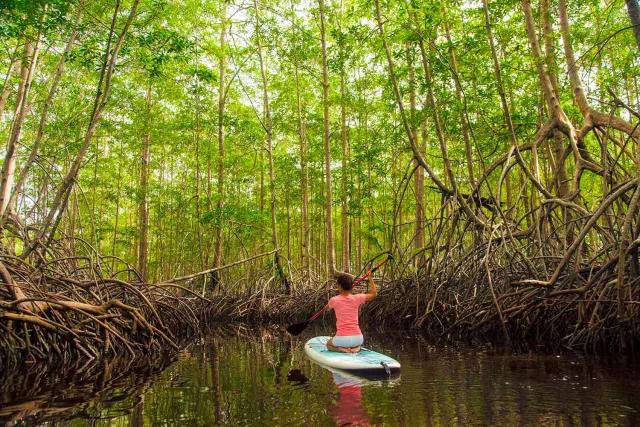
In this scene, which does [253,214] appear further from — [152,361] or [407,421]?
[407,421]

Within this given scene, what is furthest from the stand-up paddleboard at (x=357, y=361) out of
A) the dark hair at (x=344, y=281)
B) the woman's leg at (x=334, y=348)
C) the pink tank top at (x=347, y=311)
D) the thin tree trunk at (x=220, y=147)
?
the thin tree trunk at (x=220, y=147)

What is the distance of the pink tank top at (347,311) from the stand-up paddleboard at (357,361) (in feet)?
0.77

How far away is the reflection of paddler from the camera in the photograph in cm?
288

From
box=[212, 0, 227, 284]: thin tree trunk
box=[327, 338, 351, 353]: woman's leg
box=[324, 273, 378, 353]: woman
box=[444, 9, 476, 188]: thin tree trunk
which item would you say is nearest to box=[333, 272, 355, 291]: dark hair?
box=[324, 273, 378, 353]: woman

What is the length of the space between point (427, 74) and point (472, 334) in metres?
3.78

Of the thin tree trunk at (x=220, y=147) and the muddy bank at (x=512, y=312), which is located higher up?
the thin tree trunk at (x=220, y=147)

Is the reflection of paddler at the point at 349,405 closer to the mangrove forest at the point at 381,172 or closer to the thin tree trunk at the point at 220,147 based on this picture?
the mangrove forest at the point at 381,172

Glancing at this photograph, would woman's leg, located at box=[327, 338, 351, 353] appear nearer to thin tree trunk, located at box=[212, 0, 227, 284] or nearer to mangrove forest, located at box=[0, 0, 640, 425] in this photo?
mangrove forest, located at box=[0, 0, 640, 425]

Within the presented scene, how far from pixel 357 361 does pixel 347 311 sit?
724mm

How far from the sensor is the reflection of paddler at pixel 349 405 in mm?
2881

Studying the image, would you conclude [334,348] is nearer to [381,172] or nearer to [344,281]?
[344,281]

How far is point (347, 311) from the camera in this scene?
16.7 ft

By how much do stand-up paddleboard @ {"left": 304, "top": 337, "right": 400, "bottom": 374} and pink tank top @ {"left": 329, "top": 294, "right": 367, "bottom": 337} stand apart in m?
0.23

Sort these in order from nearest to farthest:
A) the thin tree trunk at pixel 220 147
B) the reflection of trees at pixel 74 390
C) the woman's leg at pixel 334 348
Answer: the reflection of trees at pixel 74 390 → the woman's leg at pixel 334 348 → the thin tree trunk at pixel 220 147
